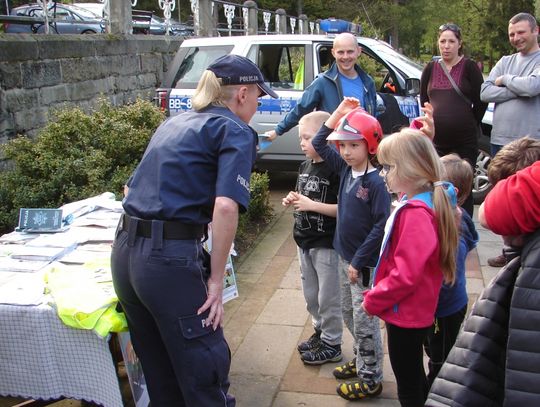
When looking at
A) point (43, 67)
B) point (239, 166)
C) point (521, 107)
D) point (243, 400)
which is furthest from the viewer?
point (43, 67)

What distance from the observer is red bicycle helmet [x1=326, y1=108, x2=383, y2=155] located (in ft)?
10.4

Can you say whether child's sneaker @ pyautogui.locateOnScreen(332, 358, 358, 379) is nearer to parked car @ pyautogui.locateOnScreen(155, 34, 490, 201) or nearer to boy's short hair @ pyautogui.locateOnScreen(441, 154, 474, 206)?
boy's short hair @ pyautogui.locateOnScreen(441, 154, 474, 206)

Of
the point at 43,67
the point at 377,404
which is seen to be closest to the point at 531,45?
the point at 377,404

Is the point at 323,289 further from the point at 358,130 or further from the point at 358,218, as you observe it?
the point at 358,130

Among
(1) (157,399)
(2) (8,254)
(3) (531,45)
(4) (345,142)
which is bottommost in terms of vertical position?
(1) (157,399)

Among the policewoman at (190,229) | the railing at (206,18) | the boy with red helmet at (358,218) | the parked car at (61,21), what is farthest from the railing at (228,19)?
the policewoman at (190,229)

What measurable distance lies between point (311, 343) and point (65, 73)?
541 centimetres

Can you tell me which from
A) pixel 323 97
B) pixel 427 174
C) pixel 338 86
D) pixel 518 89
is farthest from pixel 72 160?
pixel 518 89

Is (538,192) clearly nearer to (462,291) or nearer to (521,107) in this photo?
(462,291)

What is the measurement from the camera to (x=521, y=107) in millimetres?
5203

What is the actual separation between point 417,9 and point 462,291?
4148 cm

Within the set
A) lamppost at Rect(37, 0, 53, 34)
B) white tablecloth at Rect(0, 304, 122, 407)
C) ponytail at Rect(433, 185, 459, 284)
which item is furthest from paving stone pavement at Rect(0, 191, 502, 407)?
lamppost at Rect(37, 0, 53, 34)

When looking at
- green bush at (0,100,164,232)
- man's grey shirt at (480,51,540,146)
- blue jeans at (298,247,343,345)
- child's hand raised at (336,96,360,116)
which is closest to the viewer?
child's hand raised at (336,96,360,116)

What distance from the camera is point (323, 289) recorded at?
364cm
